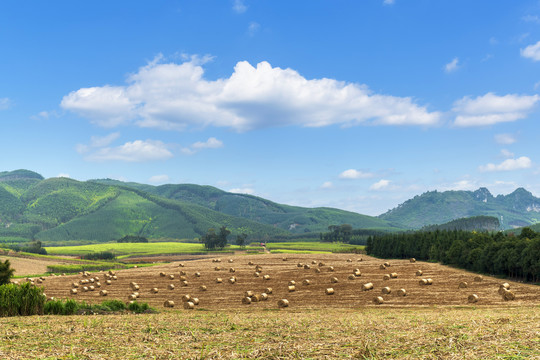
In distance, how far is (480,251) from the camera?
77.9 meters

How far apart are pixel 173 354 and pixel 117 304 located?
89.6 feet

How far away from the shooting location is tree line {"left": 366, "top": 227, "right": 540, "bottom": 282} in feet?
213

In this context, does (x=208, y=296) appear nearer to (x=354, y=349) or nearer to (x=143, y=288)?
(x=143, y=288)

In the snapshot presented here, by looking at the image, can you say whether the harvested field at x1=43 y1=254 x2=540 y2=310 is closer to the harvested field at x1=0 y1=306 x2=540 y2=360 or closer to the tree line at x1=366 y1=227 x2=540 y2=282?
the tree line at x1=366 y1=227 x2=540 y2=282

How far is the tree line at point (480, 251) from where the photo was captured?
64.9 m

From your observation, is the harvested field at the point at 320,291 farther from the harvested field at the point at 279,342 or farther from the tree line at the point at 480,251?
the harvested field at the point at 279,342

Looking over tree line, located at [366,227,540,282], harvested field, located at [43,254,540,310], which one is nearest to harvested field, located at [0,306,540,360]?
harvested field, located at [43,254,540,310]

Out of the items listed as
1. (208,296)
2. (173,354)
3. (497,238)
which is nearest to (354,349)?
(173,354)

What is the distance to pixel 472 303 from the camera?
41344 mm

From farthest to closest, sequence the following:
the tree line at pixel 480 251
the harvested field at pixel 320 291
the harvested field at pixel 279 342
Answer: the tree line at pixel 480 251
the harvested field at pixel 320 291
the harvested field at pixel 279 342

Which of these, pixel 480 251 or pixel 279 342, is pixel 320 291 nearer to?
pixel 279 342

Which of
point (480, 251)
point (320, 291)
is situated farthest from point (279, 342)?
point (480, 251)

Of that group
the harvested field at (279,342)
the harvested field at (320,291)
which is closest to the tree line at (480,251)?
the harvested field at (320,291)

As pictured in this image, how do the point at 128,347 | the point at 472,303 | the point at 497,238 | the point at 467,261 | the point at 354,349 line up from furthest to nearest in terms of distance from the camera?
1. the point at 497,238
2. the point at 467,261
3. the point at 472,303
4. the point at 128,347
5. the point at 354,349
